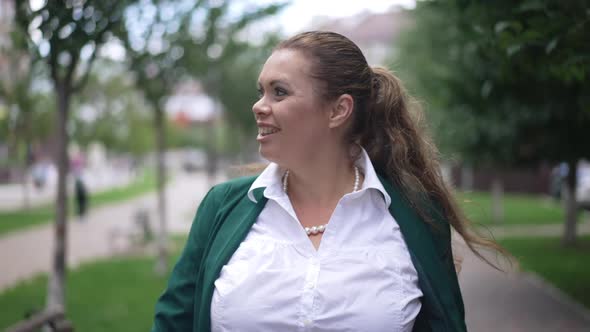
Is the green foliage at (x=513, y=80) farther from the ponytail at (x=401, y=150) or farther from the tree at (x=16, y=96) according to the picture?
the tree at (x=16, y=96)

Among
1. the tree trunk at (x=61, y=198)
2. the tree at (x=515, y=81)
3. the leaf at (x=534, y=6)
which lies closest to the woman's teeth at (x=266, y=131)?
the tree at (x=515, y=81)

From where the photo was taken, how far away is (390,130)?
2393 mm

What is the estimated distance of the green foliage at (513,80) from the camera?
3205 millimetres

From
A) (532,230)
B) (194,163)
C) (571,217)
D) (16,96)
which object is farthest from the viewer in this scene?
(194,163)

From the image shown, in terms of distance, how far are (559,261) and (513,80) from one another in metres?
7.08

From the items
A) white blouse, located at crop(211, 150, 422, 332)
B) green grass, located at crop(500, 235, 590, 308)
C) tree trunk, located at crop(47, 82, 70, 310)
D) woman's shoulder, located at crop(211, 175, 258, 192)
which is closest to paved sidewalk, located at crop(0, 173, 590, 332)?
green grass, located at crop(500, 235, 590, 308)

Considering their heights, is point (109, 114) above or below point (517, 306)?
above

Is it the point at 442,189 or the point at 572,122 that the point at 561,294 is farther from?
the point at 442,189

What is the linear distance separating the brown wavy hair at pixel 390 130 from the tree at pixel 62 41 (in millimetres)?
2490

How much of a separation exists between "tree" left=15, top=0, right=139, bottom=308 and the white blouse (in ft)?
8.60

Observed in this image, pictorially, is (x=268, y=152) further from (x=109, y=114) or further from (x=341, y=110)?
(x=109, y=114)

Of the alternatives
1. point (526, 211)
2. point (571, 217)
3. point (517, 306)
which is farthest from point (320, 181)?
point (526, 211)

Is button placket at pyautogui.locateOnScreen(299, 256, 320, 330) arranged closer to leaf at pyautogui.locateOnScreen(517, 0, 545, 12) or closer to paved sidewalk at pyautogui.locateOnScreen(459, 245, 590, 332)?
leaf at pyautogui.locateOnScreen(517, 0, 545, 12)

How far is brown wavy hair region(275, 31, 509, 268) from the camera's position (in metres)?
2.17
